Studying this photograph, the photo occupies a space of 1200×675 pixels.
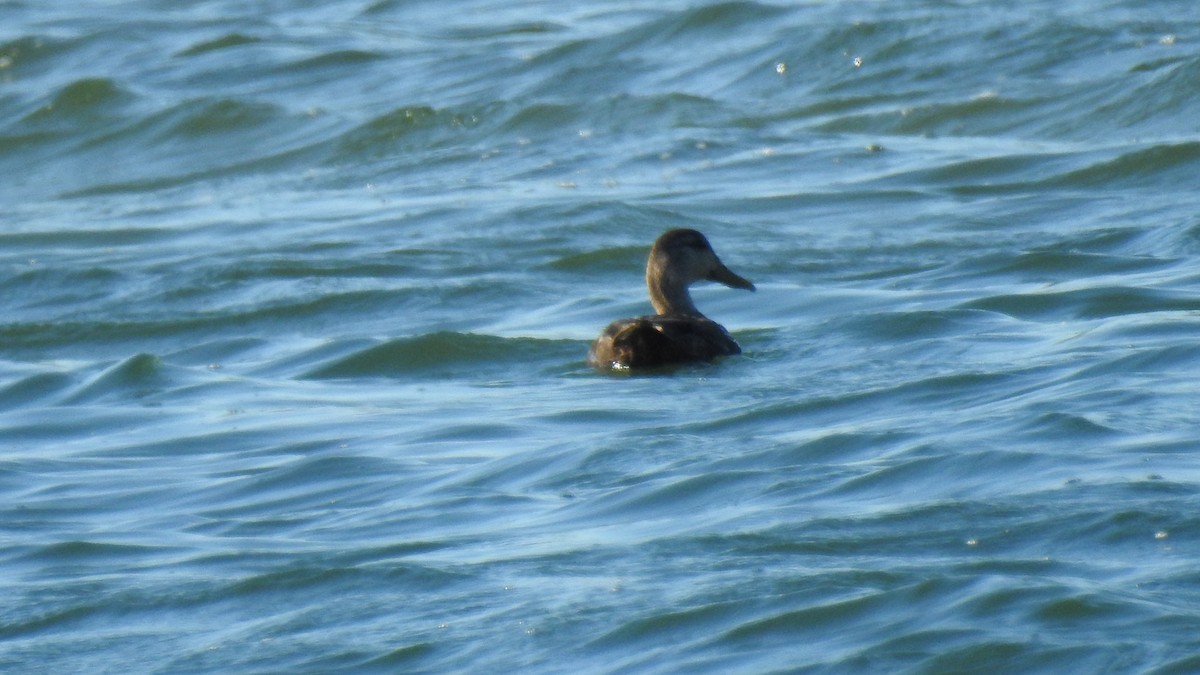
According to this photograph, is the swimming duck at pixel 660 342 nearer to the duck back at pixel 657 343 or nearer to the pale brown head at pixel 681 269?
the duck back at pixel 657 343

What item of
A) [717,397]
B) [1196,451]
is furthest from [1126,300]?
[1196,451]

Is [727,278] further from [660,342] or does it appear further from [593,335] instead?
[660,342]

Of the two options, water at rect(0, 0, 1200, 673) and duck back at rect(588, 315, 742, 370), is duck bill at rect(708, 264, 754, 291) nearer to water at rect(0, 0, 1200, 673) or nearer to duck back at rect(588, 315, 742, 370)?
water at rect(0, 0, 1200, 673)

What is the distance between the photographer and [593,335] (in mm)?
11414

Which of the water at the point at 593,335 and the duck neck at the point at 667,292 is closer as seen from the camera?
the water at the point at 593,335

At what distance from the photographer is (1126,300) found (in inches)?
416

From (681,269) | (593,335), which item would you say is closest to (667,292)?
(681,269)

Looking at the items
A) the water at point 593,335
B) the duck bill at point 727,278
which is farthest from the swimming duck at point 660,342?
the duck bill at point 727,278

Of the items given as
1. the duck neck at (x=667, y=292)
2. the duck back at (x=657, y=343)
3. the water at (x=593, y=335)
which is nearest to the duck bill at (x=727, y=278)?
the duck neck at (x=667, y=292)

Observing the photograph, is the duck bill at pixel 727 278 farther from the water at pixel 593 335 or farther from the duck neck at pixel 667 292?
the water at pixel 593 335

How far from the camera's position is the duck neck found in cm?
1142

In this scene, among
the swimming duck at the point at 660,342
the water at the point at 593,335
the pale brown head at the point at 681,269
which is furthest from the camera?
the pale brown head at the point at 681,269

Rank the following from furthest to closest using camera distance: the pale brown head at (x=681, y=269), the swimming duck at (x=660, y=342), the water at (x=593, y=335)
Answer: the pale brown head at (x=681, y=269) < the swimming duck at (x=660, y=342) < the water at (x=593, y=335)

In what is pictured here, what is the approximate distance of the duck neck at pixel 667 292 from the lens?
→ 11422mm
